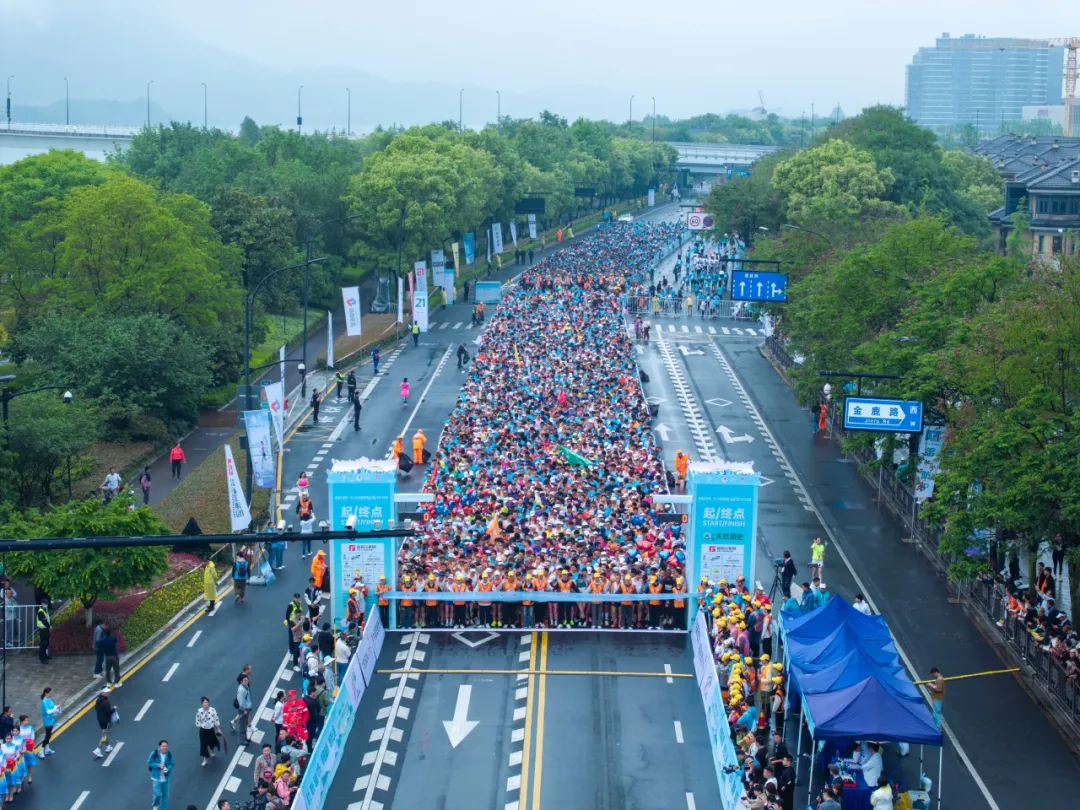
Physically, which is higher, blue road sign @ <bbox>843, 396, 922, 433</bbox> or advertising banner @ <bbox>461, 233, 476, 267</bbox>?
advertising banner @ <bbox>461, 233, 476, 267</bbox>

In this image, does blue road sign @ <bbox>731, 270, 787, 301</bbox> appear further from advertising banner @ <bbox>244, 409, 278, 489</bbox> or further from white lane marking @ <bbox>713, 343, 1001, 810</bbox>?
advertising banner @ <bbox>244, 409, 278, 489</bbox>

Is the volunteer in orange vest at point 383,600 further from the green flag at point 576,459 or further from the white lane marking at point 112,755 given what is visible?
the green flag at point 576,459

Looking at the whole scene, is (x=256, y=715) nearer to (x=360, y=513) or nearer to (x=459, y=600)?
(x=459, y=600)

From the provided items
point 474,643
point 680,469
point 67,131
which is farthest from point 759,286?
point 67,131

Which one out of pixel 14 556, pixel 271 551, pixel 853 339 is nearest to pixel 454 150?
pixel 853 339

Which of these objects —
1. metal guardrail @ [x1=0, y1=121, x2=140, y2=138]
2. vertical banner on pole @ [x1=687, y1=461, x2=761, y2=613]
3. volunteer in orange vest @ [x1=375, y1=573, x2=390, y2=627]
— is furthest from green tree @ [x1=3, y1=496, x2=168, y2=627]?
metal guardrail @ [x1=0, y1=121, x2=140, y2=138]

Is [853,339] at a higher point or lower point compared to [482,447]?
higher

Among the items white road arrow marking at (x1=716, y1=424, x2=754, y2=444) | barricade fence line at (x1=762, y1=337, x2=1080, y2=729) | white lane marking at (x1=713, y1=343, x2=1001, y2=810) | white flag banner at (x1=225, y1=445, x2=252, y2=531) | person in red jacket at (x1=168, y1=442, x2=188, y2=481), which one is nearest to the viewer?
white lane marking at (x1=713, y1=343, x2=1001, y2=810)

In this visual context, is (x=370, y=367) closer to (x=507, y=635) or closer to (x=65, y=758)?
(x=507, y=635)
